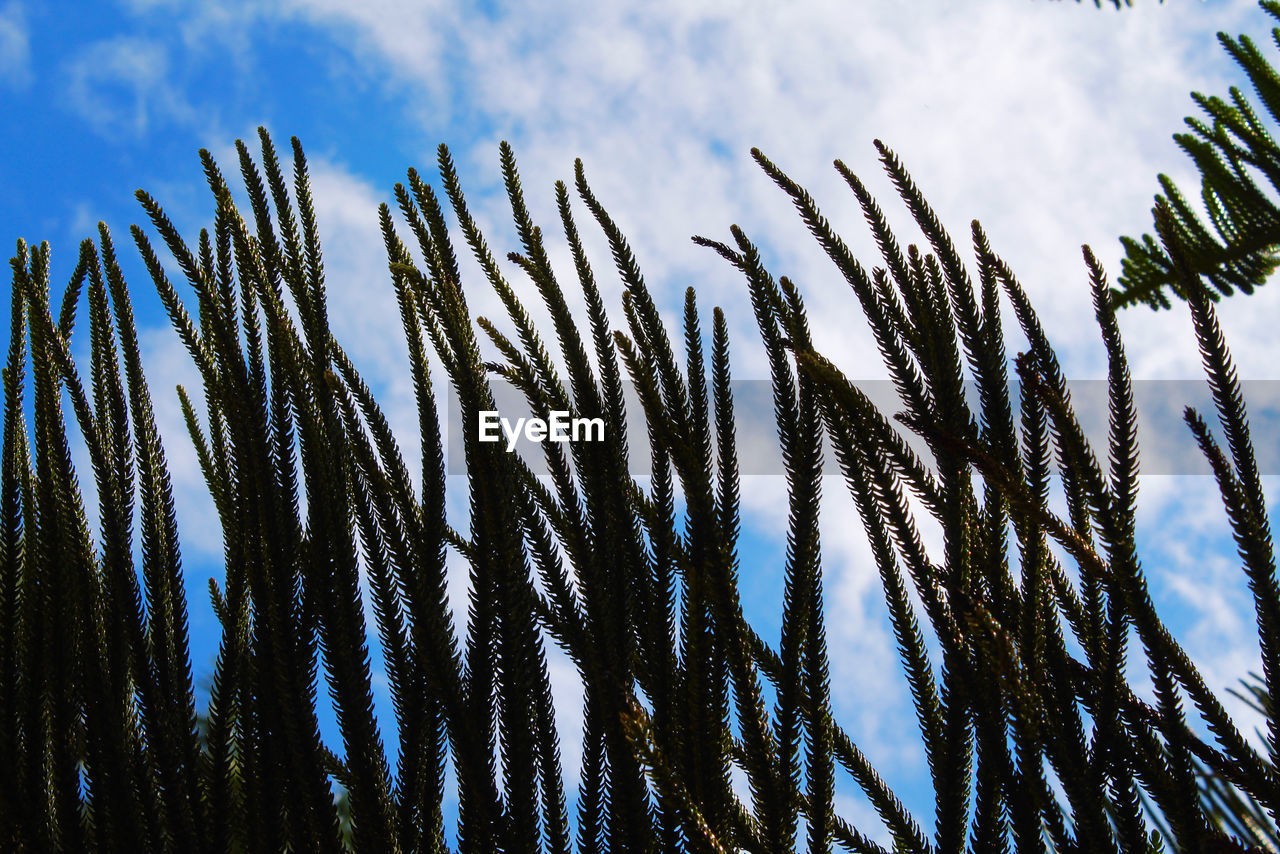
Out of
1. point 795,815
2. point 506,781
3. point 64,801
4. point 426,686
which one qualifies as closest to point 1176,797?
point 795,815

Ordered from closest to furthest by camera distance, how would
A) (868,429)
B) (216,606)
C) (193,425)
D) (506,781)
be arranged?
(506,781), (868,429), (216,606), (193,425)

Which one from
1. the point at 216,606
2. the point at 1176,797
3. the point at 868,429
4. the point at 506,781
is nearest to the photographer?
the point at 1176,797

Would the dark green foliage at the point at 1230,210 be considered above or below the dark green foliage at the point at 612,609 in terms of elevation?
above

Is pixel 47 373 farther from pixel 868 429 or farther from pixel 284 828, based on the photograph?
pixel 868 429

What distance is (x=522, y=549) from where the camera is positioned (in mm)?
1522

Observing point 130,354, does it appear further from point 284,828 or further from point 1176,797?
point 1176,797

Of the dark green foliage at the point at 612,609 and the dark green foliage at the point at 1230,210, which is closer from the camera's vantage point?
the dark green foliage at the point at 612,609

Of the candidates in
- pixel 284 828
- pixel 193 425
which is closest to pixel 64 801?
pixel 284 828

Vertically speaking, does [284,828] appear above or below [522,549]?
below

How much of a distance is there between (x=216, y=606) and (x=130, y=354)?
71 cm

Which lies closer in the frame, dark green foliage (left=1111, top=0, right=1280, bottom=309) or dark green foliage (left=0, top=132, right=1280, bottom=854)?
dark green foliage (left=0, top=132, right=1280, bottom=854)

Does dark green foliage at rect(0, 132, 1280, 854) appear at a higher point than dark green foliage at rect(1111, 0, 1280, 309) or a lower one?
lower

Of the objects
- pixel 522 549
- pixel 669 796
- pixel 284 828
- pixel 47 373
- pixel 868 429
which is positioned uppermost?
pixel 47 373

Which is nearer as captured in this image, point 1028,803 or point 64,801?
point 1028,803
